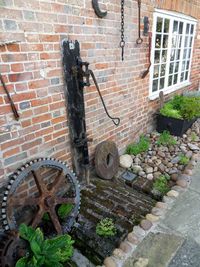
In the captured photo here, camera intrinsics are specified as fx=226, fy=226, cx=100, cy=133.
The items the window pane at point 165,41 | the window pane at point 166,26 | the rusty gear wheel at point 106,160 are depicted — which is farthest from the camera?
the window pane at point 165,41

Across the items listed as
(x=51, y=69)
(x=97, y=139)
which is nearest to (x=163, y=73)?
(x=97, y=139)

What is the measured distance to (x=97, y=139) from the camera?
312 cm

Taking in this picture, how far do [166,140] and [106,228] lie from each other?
237cm

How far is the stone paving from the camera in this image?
1.96 m

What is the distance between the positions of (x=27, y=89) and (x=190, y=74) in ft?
15.8

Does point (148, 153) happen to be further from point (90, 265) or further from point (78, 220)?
point (90, 265)

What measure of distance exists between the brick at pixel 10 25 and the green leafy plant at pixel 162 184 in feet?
8.17

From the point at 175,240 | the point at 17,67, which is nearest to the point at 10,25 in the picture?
the point at 17,67

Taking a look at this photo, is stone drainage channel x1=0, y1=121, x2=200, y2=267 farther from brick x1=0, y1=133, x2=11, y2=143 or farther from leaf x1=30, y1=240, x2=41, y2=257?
brick x1=0, y1=133, x2=11, y2=143

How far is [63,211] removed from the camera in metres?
2.37

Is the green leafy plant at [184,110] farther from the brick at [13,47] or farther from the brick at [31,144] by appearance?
the brick at [13,47]

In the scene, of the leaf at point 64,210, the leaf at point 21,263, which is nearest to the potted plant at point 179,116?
the leaf at point 64,210

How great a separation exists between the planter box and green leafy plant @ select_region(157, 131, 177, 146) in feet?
0.42

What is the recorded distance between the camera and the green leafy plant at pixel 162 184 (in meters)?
3.04
